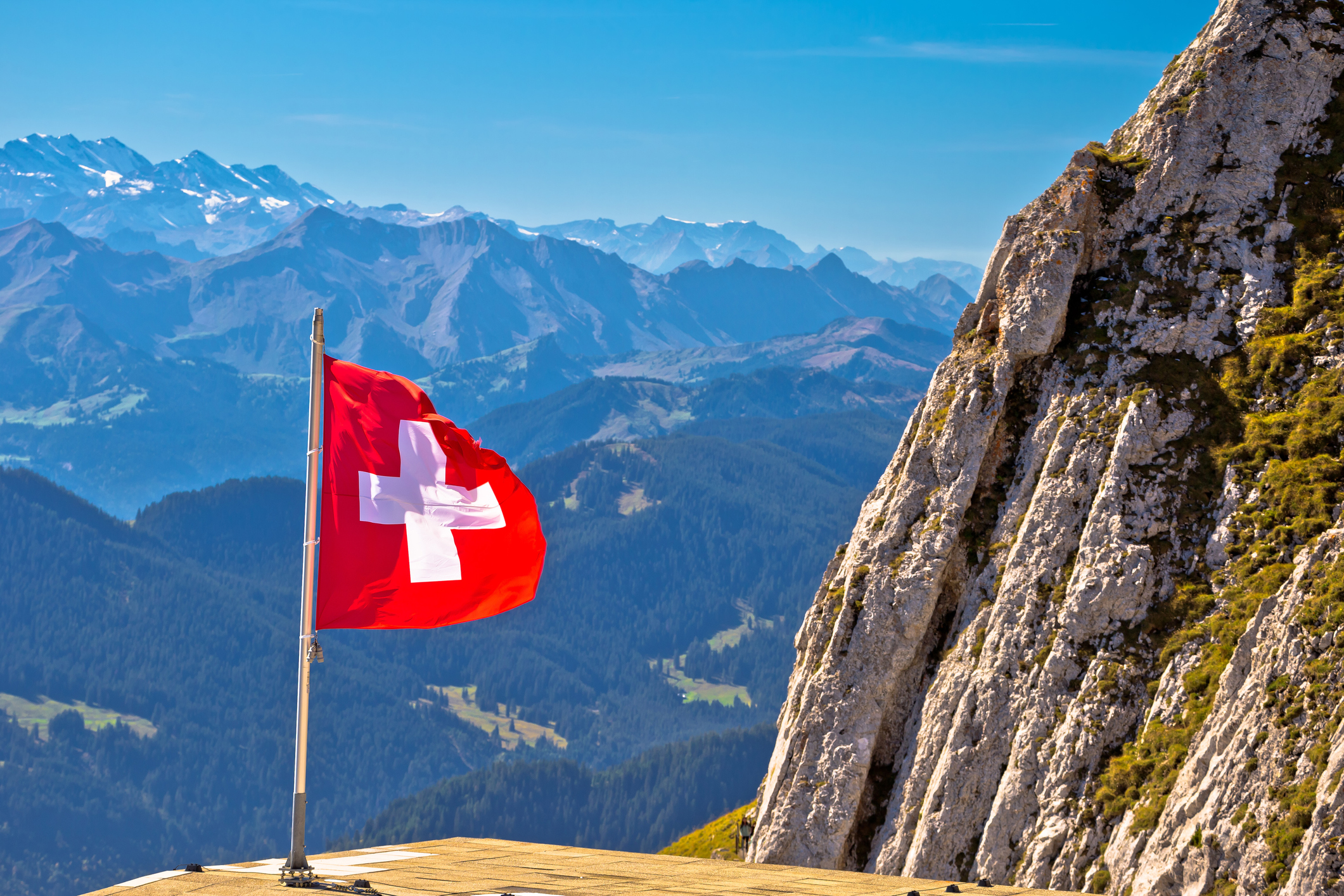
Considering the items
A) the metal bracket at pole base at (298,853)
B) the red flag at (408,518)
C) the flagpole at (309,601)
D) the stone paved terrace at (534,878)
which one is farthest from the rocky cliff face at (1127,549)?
the flagpole at (309,601)

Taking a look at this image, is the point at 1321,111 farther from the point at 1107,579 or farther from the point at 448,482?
the point at 448,482

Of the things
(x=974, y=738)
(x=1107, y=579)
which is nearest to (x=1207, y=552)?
(x=1107, y=579)

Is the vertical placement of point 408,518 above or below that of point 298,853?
above

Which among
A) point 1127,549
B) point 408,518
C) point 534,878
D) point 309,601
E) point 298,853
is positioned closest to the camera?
point 309,601

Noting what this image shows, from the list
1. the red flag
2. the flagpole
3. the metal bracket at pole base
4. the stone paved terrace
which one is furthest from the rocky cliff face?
the flagpole

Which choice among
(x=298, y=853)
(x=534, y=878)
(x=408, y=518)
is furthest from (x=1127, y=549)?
(x=298, y=853)

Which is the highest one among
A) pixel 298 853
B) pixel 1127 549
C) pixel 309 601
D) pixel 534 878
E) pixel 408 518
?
pixel 408 518

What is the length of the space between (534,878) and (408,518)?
1019 cm

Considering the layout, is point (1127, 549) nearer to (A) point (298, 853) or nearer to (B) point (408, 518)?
(B) point (408, 518)

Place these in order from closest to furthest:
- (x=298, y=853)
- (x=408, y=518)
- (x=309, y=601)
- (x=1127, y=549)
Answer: (x=309, y=601) < (x=298, y=853) < (x=408, y=518) < (x=1127, y=549)

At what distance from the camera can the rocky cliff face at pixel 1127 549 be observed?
32.0 metres

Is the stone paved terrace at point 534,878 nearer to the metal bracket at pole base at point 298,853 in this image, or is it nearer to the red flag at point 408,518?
the metal bracket at pole base at point 298,853

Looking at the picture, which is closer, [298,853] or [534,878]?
[298,853]

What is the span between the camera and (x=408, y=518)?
27.2m
